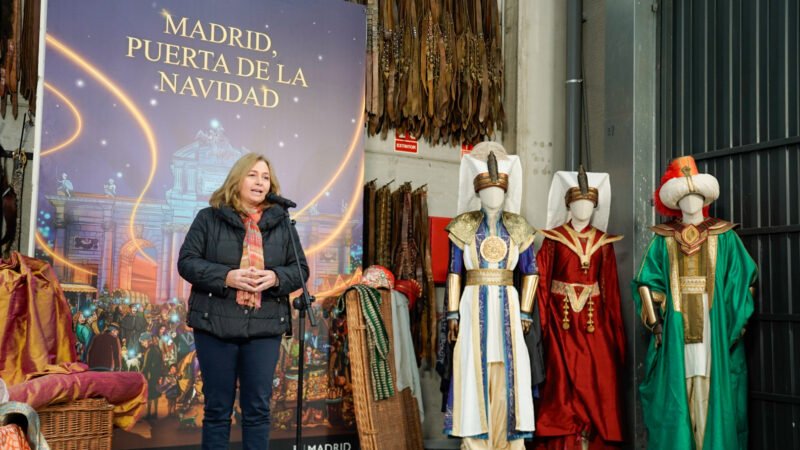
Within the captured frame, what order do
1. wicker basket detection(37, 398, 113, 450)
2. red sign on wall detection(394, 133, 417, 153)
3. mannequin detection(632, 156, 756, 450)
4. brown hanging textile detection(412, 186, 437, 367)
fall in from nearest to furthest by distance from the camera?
wicker basket detection(37, 398, 113, 450), mannequin detection(632, 156, 756, 450), brown hanging textile detection(412, 186, 437, 367), red sign on wall detection(394, 133, 417, 153)

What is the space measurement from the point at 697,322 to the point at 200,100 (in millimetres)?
3040

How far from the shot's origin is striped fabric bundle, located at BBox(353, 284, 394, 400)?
474cm

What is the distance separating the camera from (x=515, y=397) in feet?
14.9

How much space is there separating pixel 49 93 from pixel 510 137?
10.7 ft

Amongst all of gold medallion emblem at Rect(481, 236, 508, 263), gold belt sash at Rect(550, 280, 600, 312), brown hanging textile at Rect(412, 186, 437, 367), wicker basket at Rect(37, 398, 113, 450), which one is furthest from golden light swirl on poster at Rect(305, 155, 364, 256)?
wicker basket at Rect(37, 398, 113, 450)

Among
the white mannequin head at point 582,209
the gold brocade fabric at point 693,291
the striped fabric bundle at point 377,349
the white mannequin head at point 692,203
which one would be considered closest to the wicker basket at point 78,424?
the striped fabric bundle at point 377,349

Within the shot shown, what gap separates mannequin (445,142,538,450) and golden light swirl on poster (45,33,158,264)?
1.72m

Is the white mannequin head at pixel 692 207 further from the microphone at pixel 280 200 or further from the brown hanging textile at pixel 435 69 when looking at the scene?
the microphone at pixel 280 200

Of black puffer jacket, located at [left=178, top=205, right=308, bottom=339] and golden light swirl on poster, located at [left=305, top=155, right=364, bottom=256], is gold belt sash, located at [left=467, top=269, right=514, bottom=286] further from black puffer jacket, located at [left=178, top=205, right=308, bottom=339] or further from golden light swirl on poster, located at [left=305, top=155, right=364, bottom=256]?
black puffer jacket, located at [left=178, top=205, right=308, bottom=339]

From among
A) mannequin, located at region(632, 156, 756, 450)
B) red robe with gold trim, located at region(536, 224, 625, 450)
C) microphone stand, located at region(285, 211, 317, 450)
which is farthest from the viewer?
red robe with gold trim, located at region(536, 224, 625, 450)

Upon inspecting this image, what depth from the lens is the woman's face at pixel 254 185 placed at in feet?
12.2

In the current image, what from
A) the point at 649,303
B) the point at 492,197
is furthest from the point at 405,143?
the point at 649,303

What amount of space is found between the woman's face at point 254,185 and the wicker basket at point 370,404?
1265mm

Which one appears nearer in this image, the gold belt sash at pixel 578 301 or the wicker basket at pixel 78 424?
the wicker basket at pixel 78 424
